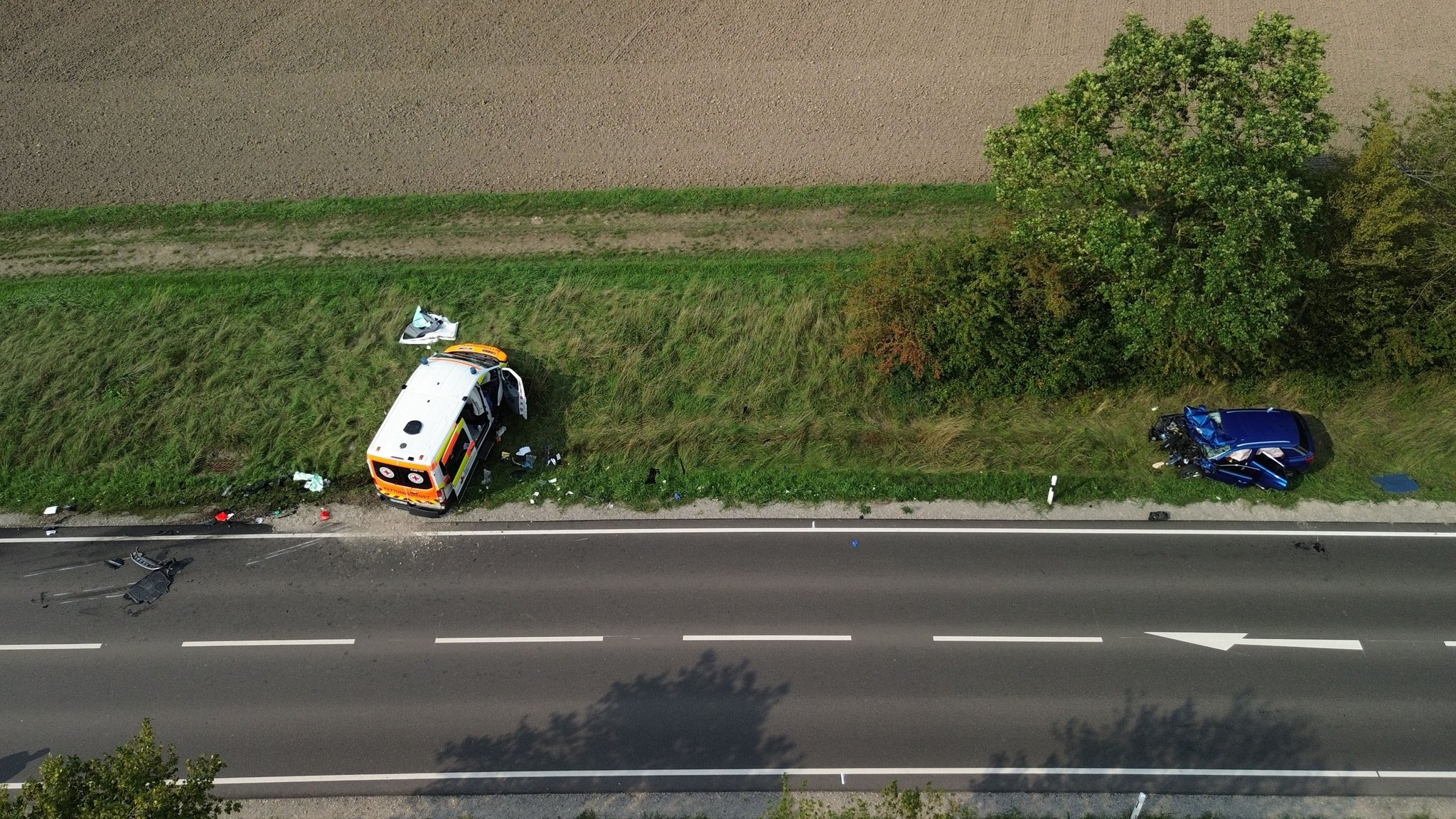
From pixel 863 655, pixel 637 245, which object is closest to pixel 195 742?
pixel 863 655

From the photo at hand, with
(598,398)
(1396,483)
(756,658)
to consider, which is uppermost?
(598,398)

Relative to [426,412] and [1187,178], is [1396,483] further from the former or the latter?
[426,412]

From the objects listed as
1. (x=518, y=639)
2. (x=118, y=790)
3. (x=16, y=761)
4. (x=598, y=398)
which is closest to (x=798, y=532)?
(x=518, y=639)

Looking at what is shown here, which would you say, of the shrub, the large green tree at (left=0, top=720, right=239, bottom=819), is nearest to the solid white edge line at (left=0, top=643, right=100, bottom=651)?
the large green tree at (left=0, top=720, right=239, bottom=819)

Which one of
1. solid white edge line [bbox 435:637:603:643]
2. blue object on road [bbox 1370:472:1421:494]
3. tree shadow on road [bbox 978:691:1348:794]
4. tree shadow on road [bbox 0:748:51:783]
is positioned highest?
blue object on road [bbox 1370:472:1421:494]

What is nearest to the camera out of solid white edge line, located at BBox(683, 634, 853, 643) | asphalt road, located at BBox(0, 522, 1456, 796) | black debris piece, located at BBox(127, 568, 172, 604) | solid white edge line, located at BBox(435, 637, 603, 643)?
asphalt road, located at BBox(0, 522, 1456, 796)

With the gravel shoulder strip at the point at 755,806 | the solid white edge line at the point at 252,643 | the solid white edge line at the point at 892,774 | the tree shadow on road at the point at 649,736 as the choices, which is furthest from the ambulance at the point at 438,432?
the gravel shoulder strip at the point at 755,806

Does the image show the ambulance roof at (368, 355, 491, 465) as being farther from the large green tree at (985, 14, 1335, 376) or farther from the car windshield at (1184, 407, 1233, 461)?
the car windshield at (1184, 407, 1233, 461)
